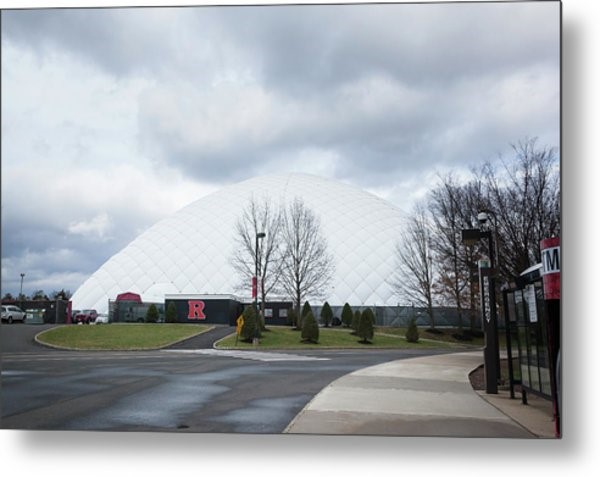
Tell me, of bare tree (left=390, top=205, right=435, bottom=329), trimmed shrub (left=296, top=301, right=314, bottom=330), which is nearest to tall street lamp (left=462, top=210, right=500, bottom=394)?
bare tree (left=390, top=205, right=435, bottom=329)

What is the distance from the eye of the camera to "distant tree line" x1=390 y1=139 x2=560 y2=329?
38.3 ft

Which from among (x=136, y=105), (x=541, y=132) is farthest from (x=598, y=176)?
(x=136, y=105)

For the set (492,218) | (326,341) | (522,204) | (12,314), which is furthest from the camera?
(326,341)

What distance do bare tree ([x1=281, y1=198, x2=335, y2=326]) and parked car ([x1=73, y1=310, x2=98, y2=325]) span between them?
1088 centimetres

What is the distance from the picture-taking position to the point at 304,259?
107 feet

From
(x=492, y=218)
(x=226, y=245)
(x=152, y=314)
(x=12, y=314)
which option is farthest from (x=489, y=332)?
(x=226, y=245)

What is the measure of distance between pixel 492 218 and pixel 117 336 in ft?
59.4

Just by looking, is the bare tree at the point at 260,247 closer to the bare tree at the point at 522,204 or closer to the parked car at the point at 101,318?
the parked car at the point at 101,318

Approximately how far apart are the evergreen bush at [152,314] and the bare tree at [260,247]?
5.20 meters

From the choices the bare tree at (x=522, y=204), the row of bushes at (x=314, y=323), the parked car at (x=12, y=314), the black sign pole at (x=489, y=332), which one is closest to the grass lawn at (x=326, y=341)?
the row of bushes at (x=314, y=323)

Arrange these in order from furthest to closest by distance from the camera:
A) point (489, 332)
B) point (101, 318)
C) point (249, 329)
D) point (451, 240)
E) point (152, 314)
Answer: point (101, 318), point (152, 314), point (249, 329), point (451, 240), point (489, 332)

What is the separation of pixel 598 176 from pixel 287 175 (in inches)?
1385

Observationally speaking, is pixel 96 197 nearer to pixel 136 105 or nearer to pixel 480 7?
pixel 136 105

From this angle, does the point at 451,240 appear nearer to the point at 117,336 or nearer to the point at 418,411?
the point at 418,411
